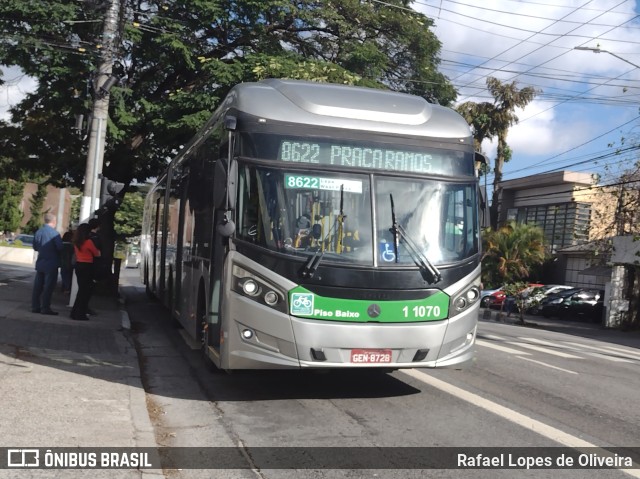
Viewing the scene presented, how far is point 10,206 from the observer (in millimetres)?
67000

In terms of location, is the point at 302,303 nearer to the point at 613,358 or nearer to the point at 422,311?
the point at 422,311

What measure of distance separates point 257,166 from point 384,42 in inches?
645

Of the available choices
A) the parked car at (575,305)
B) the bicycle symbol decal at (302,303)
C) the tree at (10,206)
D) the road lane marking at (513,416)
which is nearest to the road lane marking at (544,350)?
the road lane marking at (513,416)

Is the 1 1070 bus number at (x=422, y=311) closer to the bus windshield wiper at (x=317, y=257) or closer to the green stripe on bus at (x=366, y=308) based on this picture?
the green stripe on bus at (x=366, y=308)

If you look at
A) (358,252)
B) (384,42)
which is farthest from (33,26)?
(358,252)

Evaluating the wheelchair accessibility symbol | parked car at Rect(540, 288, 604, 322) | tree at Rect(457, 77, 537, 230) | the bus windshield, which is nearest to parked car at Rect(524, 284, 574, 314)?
parked car at Rect(540, 288, 604, 322)

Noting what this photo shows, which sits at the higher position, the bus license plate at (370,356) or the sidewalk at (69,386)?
the bus license plate at (370,356)

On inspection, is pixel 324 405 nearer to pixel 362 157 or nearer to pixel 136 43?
pixel 362 157

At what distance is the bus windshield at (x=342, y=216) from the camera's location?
741 cm

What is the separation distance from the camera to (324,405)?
7.85 m

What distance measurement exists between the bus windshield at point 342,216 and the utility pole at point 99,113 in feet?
28.1

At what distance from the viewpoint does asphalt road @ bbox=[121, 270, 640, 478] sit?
6.23 meters

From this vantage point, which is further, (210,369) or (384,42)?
(384,42)

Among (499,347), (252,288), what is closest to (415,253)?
(252,288)
